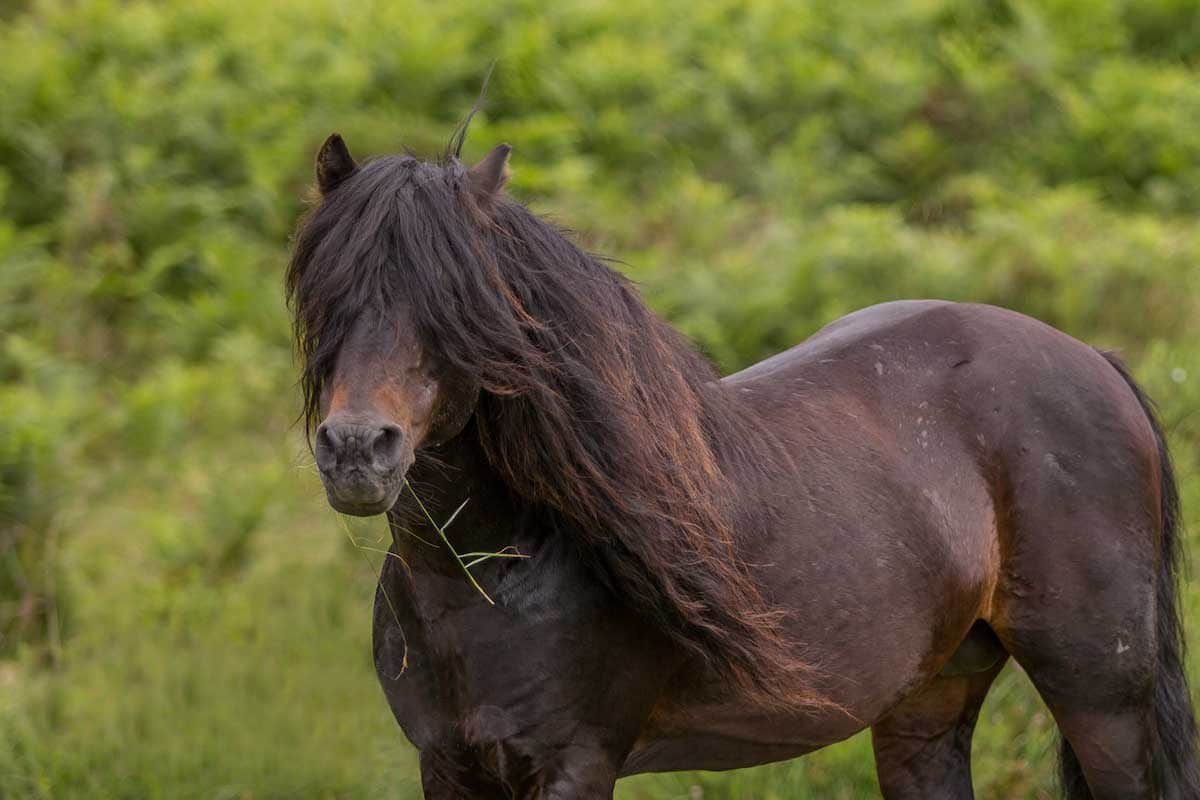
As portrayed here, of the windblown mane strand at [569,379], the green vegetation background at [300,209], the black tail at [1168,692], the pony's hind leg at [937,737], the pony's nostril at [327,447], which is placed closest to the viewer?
the pony's nostril at [327,447]

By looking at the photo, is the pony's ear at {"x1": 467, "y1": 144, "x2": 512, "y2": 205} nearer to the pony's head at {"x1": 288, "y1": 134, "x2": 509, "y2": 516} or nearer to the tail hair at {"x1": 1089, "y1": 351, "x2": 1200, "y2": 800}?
the pony's head at {"x1": 288, "y1": 134, "x2": 509, "y2": 516}

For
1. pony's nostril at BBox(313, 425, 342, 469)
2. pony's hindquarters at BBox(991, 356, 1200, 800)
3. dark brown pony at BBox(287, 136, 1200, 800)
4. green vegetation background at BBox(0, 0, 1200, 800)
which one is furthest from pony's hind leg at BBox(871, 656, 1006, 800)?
pony's nostril at BBox(313, 425, 342, 469)

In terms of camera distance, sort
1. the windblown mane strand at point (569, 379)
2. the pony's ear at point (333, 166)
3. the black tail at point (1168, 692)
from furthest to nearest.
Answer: the black tail at point (1168, 692), the pony's ear at point (333, 166), the windblown mane strand at point (569, 379)

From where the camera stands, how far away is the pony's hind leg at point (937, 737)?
4.27 metres

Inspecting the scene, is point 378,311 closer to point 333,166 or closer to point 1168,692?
point 333,166

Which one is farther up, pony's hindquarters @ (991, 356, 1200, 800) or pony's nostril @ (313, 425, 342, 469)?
pony's nostril @ (313, 425, 342, 469)

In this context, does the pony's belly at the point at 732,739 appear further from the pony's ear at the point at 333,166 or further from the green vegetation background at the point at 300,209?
the green vegetation background at the point at 300,209

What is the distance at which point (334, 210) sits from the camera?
9.73 ft

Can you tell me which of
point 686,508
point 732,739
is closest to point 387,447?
point 686,508

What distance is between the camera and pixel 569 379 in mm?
3068

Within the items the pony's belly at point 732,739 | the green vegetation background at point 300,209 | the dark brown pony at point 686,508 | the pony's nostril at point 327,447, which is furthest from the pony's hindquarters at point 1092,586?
the pony's nostril at point 327,447

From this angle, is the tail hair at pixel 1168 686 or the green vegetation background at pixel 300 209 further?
the green vegetation background at pixel 300 209

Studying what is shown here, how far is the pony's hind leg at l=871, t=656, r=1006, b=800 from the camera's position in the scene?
4266 millimetres

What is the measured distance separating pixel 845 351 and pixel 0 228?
6996 millimetres
